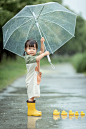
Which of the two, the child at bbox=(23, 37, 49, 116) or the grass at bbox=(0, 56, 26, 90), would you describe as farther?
the grass at bbox=(0, 56, 26, 90)

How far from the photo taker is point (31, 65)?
6504 mm

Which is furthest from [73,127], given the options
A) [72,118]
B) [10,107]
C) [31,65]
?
[10,107]

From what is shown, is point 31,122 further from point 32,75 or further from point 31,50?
point 31,50

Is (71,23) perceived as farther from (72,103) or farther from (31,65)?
(72,103)

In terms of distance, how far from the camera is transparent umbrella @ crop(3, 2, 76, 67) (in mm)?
7098

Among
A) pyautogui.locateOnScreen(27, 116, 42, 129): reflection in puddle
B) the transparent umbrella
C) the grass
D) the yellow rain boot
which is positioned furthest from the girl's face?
pyautogui.locateOnScreen(27, 116, 42, 129): reflection in puddle

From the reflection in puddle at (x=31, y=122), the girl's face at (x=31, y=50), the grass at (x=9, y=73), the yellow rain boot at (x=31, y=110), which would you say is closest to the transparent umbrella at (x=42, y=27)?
the girl's face at (x=31, y=50)

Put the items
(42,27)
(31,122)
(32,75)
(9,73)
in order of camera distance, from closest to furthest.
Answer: (31,122) < (32,75) < (42,27) < (9,73)

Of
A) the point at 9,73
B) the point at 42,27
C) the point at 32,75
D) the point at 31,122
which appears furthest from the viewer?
the point at 9,73

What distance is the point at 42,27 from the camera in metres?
7.20

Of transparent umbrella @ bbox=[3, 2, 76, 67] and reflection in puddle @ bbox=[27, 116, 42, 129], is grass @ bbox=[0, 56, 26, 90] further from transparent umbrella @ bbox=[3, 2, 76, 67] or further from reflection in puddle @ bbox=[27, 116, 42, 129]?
reflection in puddle @ bbox=[27, 116, 42, 129]

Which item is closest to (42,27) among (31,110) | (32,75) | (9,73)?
(32,75)

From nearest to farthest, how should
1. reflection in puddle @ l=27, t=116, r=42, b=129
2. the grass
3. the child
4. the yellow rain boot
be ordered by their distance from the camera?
reflection in puddle @ l=27, t=116, r=42, b=129
the child
the yellow rain boot
the grass

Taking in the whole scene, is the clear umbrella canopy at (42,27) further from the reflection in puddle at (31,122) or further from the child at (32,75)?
the reflection in puddle at (31,122)
